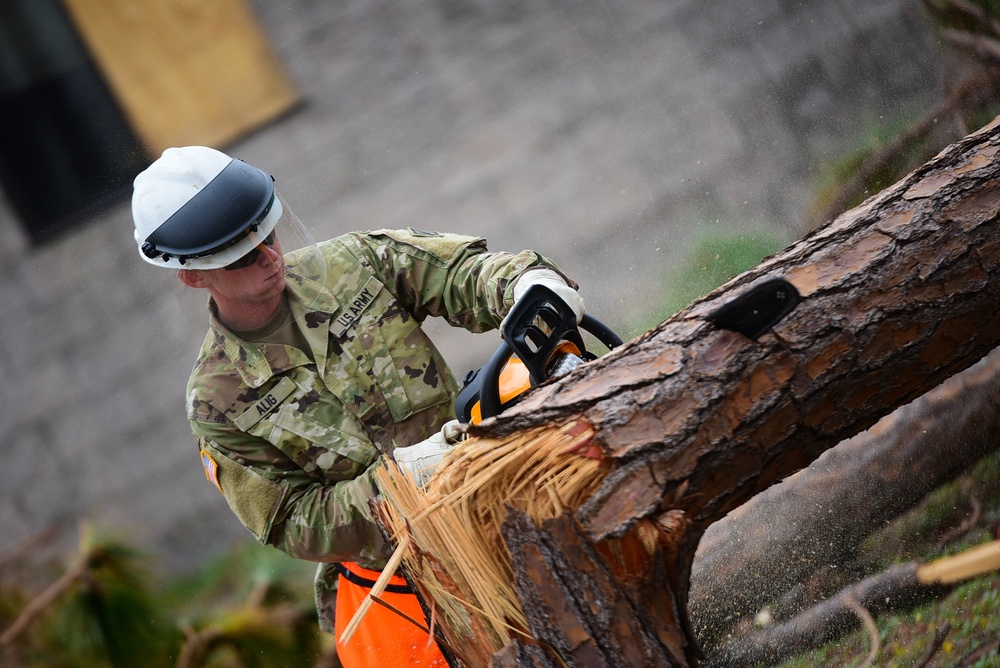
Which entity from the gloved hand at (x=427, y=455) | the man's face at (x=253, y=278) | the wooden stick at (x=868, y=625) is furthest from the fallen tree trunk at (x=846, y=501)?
the man's face at (x=253, y=278)

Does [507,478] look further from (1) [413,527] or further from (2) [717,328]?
(2) [717,328]

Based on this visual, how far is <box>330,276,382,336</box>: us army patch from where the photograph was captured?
2012 mm

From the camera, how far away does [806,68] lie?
382 centimetres

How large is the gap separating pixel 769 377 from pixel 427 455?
0.63 meters

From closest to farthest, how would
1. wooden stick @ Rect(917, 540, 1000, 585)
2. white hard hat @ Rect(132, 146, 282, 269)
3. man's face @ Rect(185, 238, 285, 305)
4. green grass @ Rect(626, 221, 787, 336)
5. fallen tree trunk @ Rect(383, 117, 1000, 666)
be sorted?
1. fallen tree trunk @ Rect(383, 117, 1000, 666)
2. white hard hat @ Rect(132, 146, 282, 269)
3. man's face @ Rect(185, 238, 285, 305)
4. wooden stick @ Rect(917, 540, 1000, 585)
5. green grass @ Rect(626, 221, 787, 336)

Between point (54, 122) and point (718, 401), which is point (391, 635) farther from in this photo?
point (54, 122)

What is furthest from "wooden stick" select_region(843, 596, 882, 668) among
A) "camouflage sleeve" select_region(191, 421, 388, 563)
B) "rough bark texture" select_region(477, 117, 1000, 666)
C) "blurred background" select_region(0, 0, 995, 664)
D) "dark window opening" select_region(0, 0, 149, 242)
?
"dark window opening" select_region(0, 0, 149, 242)

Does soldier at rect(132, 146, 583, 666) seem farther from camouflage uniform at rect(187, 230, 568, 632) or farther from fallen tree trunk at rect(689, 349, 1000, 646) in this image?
fallen tree trunk at rect(689, 349, 1000, 646)

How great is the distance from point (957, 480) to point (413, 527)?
1.93m

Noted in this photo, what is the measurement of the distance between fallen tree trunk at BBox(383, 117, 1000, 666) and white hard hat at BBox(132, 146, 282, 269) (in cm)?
79

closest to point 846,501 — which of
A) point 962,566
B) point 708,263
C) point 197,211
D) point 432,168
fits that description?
point 962,566

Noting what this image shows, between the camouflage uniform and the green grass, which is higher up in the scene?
the camouflage uniform

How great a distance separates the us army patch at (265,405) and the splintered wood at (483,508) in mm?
651

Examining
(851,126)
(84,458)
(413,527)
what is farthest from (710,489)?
(84,458)
